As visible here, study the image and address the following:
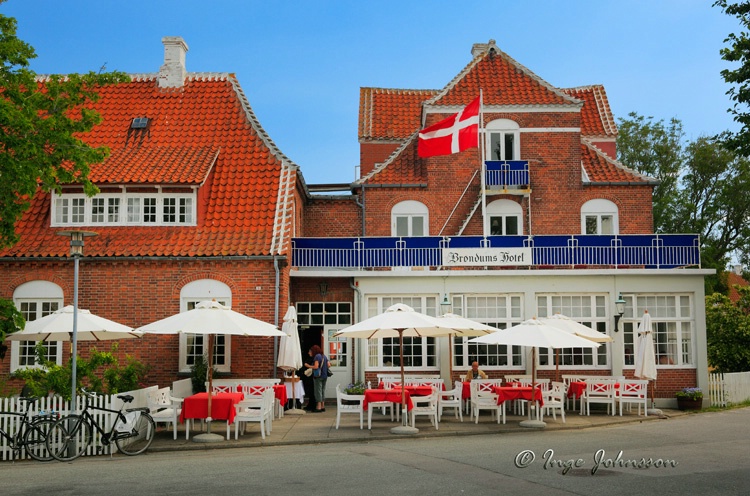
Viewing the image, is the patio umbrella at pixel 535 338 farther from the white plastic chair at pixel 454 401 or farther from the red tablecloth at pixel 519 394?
the white plastic chair at pixel 454 401

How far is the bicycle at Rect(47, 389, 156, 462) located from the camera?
14609 millimetres

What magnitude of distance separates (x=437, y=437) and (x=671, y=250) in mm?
10686

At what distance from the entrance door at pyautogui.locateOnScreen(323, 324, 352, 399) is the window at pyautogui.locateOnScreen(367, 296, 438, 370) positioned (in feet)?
3.48

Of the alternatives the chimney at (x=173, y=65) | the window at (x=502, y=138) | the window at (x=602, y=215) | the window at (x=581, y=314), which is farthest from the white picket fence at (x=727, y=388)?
the chimney at (x=173, y=65)

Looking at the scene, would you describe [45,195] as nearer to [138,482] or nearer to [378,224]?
[378,224]

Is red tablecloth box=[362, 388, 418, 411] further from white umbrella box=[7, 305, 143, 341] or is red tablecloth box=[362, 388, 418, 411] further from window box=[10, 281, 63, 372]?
window box=[10, 281, 63, 372]

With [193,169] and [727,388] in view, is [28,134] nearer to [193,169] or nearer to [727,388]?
[193,169]

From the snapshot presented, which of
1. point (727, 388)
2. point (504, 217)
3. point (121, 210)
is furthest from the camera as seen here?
point (504, 217)

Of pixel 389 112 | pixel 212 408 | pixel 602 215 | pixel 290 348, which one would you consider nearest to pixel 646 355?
pixel 602 215

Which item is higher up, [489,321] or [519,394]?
[489,321]

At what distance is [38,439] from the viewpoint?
1464 cm

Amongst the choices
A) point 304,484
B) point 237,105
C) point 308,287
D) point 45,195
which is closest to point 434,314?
point 308,287

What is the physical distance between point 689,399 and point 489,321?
Answer: 5.76m

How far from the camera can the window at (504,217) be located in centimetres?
2806
